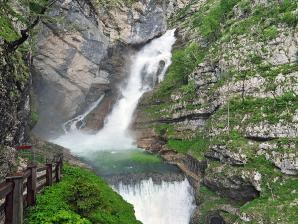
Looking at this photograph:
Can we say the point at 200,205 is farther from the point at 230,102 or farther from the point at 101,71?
the point at 101,71

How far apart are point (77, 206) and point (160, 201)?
14.5 meters

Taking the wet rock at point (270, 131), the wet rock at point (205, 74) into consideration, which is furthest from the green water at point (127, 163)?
the wet rock at point (205, 74)

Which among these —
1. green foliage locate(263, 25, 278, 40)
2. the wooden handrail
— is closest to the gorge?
green foliage locate(263, 25, 278, 40)

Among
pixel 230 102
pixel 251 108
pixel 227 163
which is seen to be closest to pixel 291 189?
pixel 227 163

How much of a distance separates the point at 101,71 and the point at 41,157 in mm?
23266

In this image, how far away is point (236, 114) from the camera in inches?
1270

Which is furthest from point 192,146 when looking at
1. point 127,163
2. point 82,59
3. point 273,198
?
point 82,59

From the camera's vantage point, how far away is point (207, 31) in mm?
46344

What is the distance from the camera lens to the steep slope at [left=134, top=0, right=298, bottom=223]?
25703mm

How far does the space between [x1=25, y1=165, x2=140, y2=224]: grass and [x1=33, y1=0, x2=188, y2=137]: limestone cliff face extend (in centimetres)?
2717

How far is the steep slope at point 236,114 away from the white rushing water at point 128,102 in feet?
8.13

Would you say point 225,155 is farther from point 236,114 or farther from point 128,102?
point 128,102

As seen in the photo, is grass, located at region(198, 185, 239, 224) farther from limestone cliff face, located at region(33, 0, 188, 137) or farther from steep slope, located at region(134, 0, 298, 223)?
limestone cliff face, located at region(33, 0, 188, 137)

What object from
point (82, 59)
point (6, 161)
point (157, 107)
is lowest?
point (6, 161)
